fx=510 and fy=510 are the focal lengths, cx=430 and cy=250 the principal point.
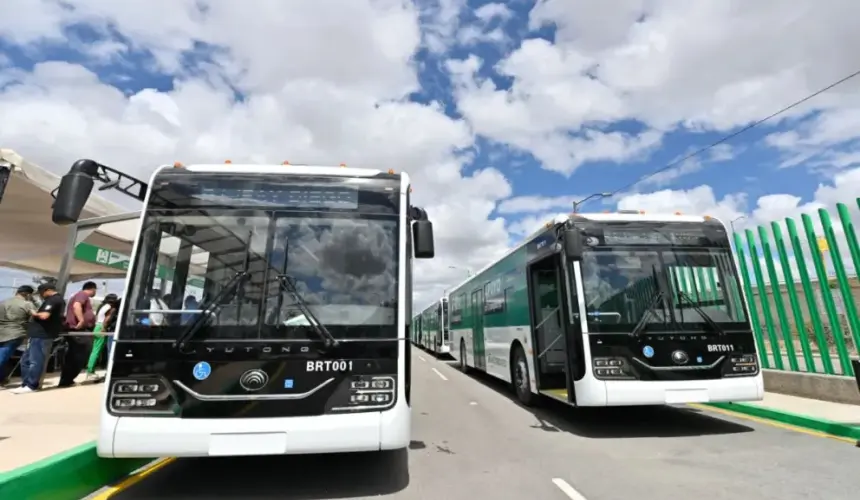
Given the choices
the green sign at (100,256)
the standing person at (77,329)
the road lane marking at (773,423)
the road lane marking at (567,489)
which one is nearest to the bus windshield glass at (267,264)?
the road lane marking at (567,489)

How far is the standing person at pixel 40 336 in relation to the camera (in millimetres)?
8562

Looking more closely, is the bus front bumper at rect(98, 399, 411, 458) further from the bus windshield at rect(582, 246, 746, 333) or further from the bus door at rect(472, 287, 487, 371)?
the bus door at rect(472, 287, 487, 371)

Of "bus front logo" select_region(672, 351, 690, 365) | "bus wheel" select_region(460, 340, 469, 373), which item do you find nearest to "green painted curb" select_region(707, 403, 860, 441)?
"bus front logo" select_region(672, 351, 690, 365)

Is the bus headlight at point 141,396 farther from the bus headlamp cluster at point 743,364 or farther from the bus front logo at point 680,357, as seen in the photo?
the bus headlamp cluster at point 743,364

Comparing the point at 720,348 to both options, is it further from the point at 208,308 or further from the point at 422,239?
the point at 208,308

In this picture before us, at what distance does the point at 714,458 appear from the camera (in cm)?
546

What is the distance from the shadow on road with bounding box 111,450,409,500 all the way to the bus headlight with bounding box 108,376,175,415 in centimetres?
85

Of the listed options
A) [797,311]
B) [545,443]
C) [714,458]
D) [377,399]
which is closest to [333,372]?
[377,399]

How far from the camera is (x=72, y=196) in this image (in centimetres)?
461

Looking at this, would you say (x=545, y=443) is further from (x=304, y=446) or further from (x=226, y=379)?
(x=226, y=379)

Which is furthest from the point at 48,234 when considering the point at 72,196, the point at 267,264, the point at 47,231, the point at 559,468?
the point at 559,468

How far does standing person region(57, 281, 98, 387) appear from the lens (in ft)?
31.6

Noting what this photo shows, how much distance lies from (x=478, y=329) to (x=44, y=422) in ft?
31.1

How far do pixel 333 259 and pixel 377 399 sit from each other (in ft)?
4.41
